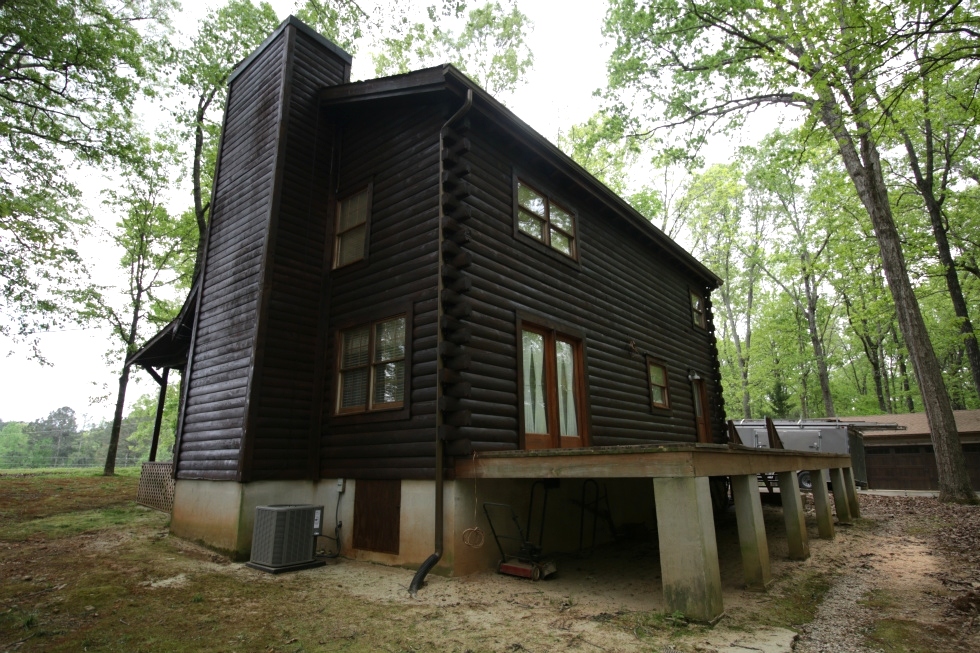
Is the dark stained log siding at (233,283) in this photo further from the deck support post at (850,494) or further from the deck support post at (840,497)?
the deck support post at (850,494)

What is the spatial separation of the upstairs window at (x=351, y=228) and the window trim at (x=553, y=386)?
3.06m

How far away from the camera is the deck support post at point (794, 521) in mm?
7156

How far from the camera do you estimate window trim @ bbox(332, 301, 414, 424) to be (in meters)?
7.16

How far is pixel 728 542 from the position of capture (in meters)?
8.62

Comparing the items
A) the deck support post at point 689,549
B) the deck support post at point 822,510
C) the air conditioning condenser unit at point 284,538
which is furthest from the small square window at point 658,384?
the air conditioning condenser unit at point 284,538

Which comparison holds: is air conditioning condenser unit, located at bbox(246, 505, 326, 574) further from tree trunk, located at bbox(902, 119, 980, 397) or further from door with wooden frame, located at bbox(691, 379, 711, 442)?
tree trunk, located at bbox(902, 119, 980, 397)

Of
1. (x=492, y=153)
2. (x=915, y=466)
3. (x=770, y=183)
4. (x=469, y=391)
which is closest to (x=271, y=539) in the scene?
(x=469, y=391)

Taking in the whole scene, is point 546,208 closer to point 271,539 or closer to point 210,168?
point 271,539

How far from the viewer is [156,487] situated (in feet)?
37.4

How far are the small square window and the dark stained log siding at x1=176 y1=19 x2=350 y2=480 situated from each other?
24.2 feet

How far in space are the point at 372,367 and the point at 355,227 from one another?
2626 millimetres

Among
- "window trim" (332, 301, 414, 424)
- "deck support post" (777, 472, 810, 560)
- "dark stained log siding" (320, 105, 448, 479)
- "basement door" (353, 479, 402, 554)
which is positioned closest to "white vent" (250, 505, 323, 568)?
"basement door" (353, 479, 402, 554)

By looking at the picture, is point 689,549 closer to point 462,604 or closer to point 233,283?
point 462,604

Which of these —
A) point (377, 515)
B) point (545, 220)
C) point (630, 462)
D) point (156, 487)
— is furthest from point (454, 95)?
point (156, 487)
